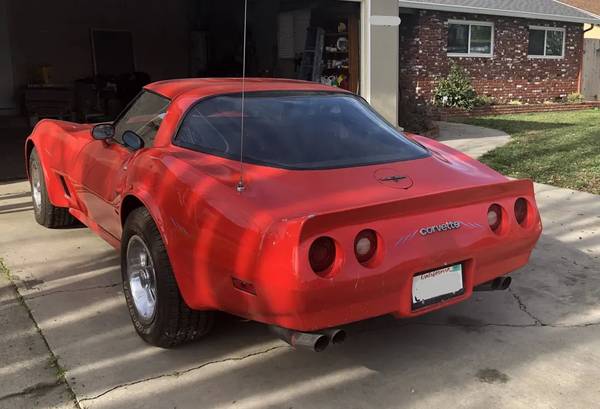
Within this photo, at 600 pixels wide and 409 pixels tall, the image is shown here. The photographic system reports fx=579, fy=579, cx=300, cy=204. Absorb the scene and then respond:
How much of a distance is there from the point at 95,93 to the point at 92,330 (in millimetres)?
12392

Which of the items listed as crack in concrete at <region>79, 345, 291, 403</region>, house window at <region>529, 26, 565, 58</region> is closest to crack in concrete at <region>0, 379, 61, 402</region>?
crack in concrete at <region>79, 345, 291, 403</region>

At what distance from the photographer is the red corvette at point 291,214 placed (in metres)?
2.50

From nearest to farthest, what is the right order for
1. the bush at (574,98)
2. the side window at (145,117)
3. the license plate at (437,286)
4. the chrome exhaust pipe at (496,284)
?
the license plate at (437,286) → the chrome exhaust pipe at (496,284) → the side window at (145,117) → the bush at (574,98)

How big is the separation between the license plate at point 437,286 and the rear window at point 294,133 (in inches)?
30.2

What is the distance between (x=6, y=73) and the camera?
575 inches

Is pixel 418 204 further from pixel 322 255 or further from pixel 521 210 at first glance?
pixel 521 210

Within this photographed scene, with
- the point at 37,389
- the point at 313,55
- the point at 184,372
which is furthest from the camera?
the point at 313,55

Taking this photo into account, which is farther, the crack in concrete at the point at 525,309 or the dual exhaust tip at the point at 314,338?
the crack in concrete at the point at 525,309

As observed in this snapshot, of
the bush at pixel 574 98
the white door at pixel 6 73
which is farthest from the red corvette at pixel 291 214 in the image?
the bush at pixel 574 98

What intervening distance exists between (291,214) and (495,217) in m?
1.17

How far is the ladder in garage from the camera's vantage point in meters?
11.9

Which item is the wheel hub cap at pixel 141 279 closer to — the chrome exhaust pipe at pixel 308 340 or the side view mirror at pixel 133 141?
the side view mirror at pixel 133 141

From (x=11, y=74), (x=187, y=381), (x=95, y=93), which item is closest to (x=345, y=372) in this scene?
(x=187, y=381)

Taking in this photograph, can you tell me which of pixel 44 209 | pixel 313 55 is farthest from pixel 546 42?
pixel 44 209
